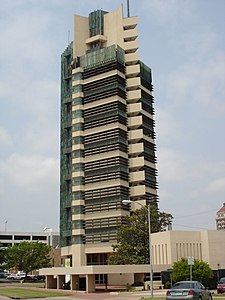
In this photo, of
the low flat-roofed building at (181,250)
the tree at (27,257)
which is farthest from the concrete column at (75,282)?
the tree at (27,257)

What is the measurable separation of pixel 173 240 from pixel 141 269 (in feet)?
20.1

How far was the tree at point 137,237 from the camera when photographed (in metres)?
75.4

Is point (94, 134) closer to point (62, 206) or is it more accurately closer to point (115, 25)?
point (62, 206)

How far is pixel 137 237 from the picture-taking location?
77375 millimetres

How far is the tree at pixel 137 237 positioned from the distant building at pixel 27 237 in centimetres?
10299

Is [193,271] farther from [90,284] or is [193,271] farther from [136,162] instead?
[136,162]

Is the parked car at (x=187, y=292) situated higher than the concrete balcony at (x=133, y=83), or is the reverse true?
the concrete balcony at (x=133, y=83)

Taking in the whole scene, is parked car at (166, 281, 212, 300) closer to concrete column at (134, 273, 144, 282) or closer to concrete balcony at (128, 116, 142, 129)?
concrete column at (134, 273, 144, 282)

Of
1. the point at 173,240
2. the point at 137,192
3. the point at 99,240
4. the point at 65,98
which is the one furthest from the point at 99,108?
the point at 173,240

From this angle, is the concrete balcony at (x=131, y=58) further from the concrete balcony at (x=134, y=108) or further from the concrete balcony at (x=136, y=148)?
the concrete balcony at (x=136, y=148)

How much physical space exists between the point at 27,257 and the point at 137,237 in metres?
30.8

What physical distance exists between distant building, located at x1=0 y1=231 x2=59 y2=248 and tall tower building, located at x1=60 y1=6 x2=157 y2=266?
261ft

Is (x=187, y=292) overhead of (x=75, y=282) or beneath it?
overhead

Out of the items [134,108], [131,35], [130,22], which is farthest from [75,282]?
[130,22]
